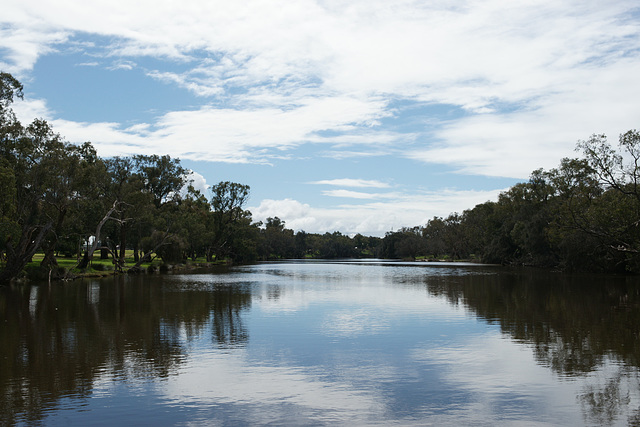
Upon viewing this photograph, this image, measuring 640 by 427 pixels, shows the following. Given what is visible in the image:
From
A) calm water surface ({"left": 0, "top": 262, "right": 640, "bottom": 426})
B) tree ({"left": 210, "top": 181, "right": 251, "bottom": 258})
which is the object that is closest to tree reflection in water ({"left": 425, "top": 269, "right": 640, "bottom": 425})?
calm water surface ({"left": 0, "top": 262, "right": 640, "bottom": 426})

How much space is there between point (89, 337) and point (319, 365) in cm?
859

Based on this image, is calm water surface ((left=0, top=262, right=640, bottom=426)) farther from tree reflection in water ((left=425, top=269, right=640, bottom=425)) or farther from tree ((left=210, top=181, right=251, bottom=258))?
tree ((left=210, top=181, right=251, bottom=258))

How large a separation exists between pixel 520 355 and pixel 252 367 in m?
7.50

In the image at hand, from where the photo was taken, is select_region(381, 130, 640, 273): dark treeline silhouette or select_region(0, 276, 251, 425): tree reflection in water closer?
select_region(0, 276, 251, 425): tree reflection in water

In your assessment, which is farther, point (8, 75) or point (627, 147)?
point (627, 147)

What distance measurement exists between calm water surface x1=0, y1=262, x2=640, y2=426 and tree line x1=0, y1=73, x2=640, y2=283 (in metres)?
19.4

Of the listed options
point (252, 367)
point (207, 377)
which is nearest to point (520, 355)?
point (252, 367)

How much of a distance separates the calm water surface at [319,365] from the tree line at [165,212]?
1939 centimetres

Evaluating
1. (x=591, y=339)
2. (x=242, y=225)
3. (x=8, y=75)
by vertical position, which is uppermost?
(x=8, y=75)

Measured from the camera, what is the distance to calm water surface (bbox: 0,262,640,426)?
32.3 ft

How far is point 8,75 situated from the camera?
42.5m

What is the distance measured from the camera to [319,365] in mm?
13844

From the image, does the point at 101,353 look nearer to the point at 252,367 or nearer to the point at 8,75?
the point at 252,367

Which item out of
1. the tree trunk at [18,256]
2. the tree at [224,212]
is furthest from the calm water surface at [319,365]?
the tree at [224,212]
